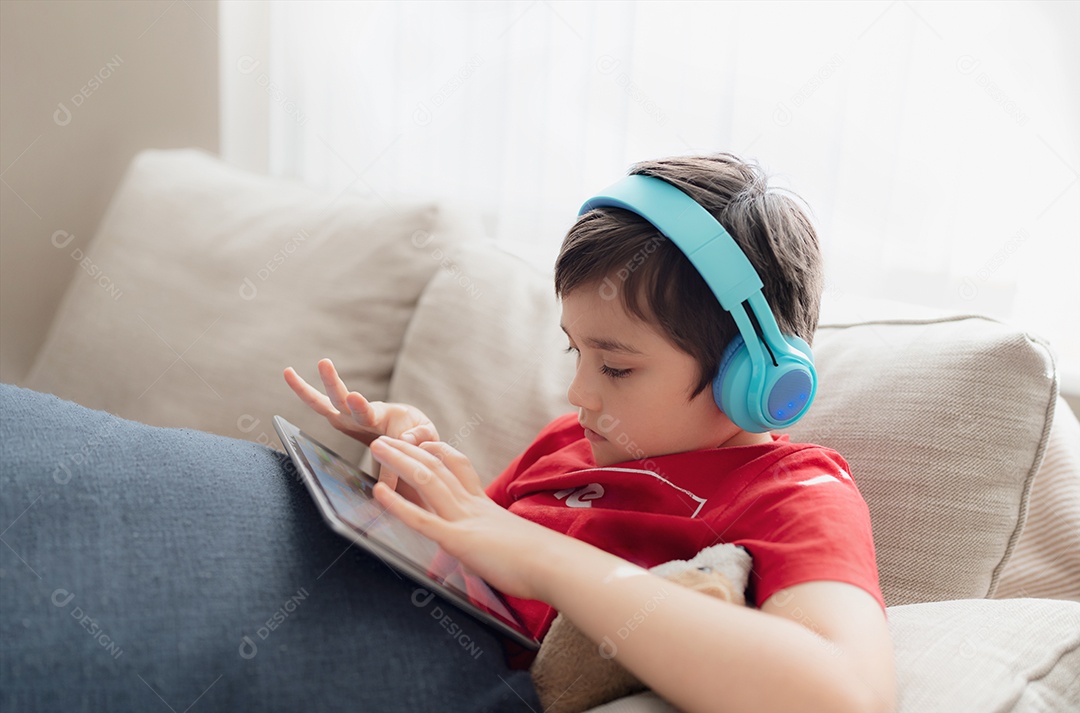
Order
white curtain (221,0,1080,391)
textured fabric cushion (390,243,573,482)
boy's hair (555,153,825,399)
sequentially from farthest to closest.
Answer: white curtain (221,0,1080,391) → textured fabric cushion (390,243,573,482) → boy's hair (555,153,825,399)

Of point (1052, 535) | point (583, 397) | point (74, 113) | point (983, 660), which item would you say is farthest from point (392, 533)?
point (74, 113)

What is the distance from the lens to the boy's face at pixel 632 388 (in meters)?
0.84

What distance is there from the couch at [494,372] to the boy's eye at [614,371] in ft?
0.81

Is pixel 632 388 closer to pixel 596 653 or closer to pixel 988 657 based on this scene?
pixel 596 653

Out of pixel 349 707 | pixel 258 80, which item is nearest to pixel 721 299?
pixel 349 707

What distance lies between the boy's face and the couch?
18 cm

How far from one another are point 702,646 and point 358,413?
0.51m

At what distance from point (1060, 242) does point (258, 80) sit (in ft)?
6.01

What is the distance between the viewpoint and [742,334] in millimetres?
775

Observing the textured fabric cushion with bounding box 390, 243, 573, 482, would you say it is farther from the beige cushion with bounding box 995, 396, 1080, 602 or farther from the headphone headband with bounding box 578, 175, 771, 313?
the beige cushion with bounding box 995, 396, 1080, 602

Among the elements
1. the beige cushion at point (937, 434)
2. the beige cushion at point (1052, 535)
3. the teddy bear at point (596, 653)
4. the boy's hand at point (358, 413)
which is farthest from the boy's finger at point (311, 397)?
the beige cushion at point (1052, 535)

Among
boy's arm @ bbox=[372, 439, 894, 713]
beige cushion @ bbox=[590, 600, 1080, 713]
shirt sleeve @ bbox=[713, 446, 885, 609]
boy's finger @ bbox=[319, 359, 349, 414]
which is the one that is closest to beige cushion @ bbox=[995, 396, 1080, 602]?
beige cushion @ bbox=[590, 600, 1080, 713]

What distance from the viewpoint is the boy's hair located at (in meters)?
0.82

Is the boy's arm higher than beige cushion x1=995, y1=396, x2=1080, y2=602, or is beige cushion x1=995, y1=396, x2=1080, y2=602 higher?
the boy's arm
